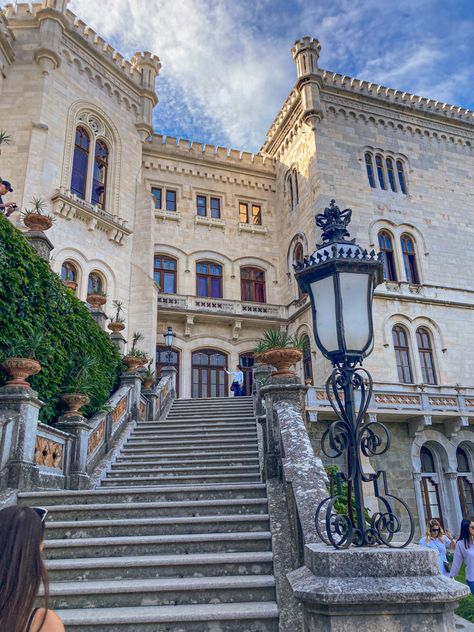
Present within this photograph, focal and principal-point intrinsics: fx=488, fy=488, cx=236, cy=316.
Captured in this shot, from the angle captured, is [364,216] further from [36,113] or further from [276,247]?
[36,113]

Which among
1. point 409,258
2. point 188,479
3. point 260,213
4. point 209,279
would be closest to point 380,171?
point 409,258

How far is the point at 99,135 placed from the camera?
70.2 ft

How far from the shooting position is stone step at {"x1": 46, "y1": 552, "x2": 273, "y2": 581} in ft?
15.3

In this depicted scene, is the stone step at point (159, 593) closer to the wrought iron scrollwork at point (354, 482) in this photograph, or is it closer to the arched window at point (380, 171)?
the wrought iron scrollwork at point (354, 482)

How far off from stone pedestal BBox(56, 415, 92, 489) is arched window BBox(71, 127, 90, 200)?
13963 mm

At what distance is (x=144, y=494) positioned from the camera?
254 inches

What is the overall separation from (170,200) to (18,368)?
20.3m

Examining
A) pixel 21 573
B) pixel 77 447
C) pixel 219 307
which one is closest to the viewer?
pixel 21 573

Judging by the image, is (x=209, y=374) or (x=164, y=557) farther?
(x=209, y=374)

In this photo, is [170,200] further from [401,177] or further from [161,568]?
[161,568]

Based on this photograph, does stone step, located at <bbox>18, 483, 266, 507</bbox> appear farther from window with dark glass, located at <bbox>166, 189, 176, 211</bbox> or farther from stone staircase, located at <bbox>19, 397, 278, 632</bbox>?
window with dark glass, located at <bbox>166, 189, 176, 211</bbox>

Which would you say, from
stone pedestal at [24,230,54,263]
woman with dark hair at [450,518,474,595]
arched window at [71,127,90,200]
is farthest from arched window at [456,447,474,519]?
arched window at [71,127,90,200]

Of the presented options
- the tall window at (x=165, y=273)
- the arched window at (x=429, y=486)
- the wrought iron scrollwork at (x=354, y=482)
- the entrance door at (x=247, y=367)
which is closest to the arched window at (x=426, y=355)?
the arched window at (x=429, y=486)

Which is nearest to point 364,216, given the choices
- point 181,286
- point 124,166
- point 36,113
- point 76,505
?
point 181,286
